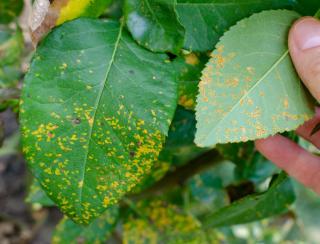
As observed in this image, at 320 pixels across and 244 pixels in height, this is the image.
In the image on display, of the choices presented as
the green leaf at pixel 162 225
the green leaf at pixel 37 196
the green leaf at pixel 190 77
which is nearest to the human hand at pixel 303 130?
the green leaf at pixel 190 77

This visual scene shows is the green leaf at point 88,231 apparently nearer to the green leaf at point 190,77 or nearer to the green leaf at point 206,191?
the green leaf at point 206,191

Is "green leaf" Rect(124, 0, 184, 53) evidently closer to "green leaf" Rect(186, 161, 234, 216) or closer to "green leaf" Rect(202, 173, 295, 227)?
"green leaf" Rect(202, 173, 295, 227)

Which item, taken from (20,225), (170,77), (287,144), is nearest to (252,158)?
(287,144)

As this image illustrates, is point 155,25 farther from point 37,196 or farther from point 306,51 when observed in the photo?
point 37,196

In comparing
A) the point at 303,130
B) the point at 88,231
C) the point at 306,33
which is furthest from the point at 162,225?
the point at 306,33

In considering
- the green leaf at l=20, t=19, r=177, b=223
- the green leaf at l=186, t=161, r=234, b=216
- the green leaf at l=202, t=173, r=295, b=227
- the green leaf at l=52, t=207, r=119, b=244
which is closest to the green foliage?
the green leaf at l=20, t=19, r=177, b=223

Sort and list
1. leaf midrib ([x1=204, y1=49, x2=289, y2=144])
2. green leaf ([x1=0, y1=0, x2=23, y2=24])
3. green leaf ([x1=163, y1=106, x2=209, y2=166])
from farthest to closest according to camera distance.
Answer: green leaf ([x1=0, y1=0, x2=23, y2=24]) → green leaf ([x1=163, y1=106, x2=209, y2=166]) → leaf midrib ([x1=204, y1=49, x2=289, y2=144])
